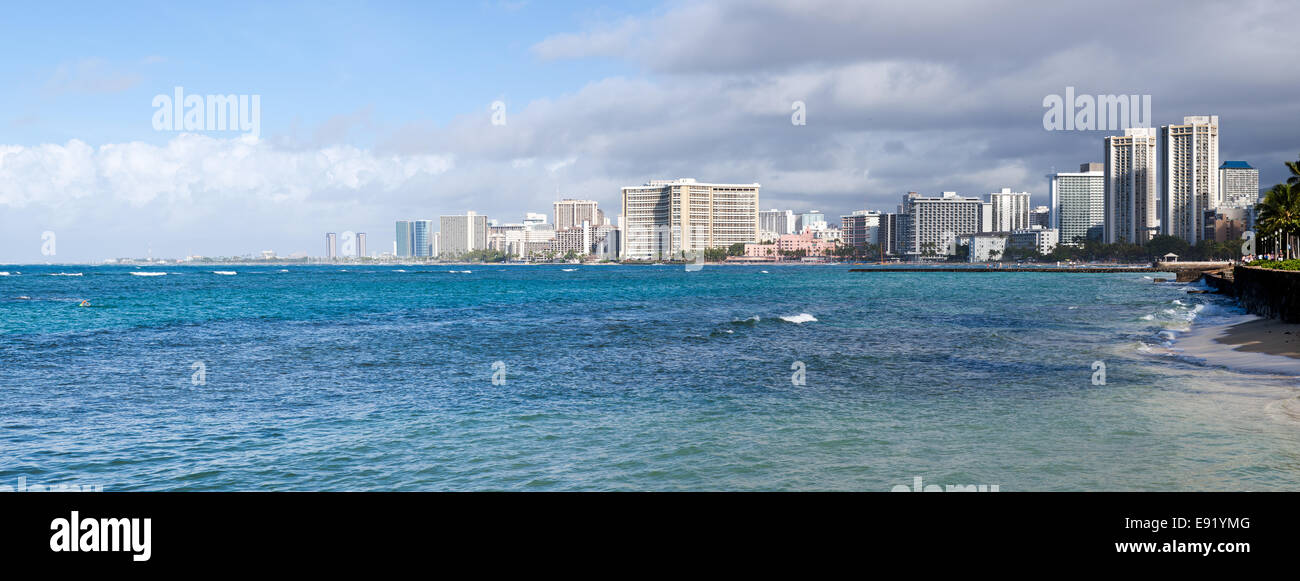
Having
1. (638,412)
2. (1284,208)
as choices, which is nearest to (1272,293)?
(638,412)

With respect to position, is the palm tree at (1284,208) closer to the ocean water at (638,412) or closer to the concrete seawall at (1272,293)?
the concrete seawall at (1272,293)

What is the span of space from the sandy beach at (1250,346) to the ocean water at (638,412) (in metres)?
1.12

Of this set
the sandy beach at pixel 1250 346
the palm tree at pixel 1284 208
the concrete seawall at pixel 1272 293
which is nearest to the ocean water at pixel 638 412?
the sandy beach at pixel 1250 346

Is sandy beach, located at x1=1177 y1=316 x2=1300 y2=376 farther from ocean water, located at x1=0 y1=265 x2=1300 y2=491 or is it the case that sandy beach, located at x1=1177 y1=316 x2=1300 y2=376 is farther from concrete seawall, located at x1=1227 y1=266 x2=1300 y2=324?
ocean water, located at x1=0 y1=265 x2=1300 y2=491

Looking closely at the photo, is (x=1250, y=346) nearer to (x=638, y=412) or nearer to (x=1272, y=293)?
(x=1272, y=293)

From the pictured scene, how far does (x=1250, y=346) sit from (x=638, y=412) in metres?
24.7

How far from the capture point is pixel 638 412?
18484 millimetres

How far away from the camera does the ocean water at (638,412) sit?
12883 millimetres

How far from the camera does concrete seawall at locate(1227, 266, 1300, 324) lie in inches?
1455

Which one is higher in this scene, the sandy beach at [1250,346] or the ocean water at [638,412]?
the sandy beach at [1250,346]

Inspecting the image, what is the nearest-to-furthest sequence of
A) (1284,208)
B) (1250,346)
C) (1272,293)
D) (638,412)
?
(638,412)
(1250,346)
(1272,293)
(1284,208)
